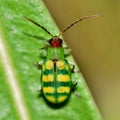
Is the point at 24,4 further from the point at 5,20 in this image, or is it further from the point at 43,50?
the point at 43,50

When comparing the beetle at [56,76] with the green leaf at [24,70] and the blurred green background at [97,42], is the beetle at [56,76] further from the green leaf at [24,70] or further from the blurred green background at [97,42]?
the blurred green background at [97,42]

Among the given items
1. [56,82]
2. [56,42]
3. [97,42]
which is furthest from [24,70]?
[97,42]

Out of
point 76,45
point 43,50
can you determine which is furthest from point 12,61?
point 76,45

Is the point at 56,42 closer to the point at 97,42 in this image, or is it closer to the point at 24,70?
the point at 24,70

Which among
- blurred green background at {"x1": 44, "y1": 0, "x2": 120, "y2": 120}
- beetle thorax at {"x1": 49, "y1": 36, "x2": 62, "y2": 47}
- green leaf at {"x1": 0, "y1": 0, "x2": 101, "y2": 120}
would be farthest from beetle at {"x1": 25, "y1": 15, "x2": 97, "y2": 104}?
blurred green background at {"x1": 44, "y1": 0, "x2": 120, "y2": 120}

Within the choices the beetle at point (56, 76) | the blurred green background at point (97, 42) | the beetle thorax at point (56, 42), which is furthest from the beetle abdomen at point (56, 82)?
the blurred green background at point (97, 42)

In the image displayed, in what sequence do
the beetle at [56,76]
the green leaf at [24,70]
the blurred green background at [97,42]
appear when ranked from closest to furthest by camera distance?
the green leaf at [24,70]
the beetle at [56,76]
the blurred green background at [97,42]
